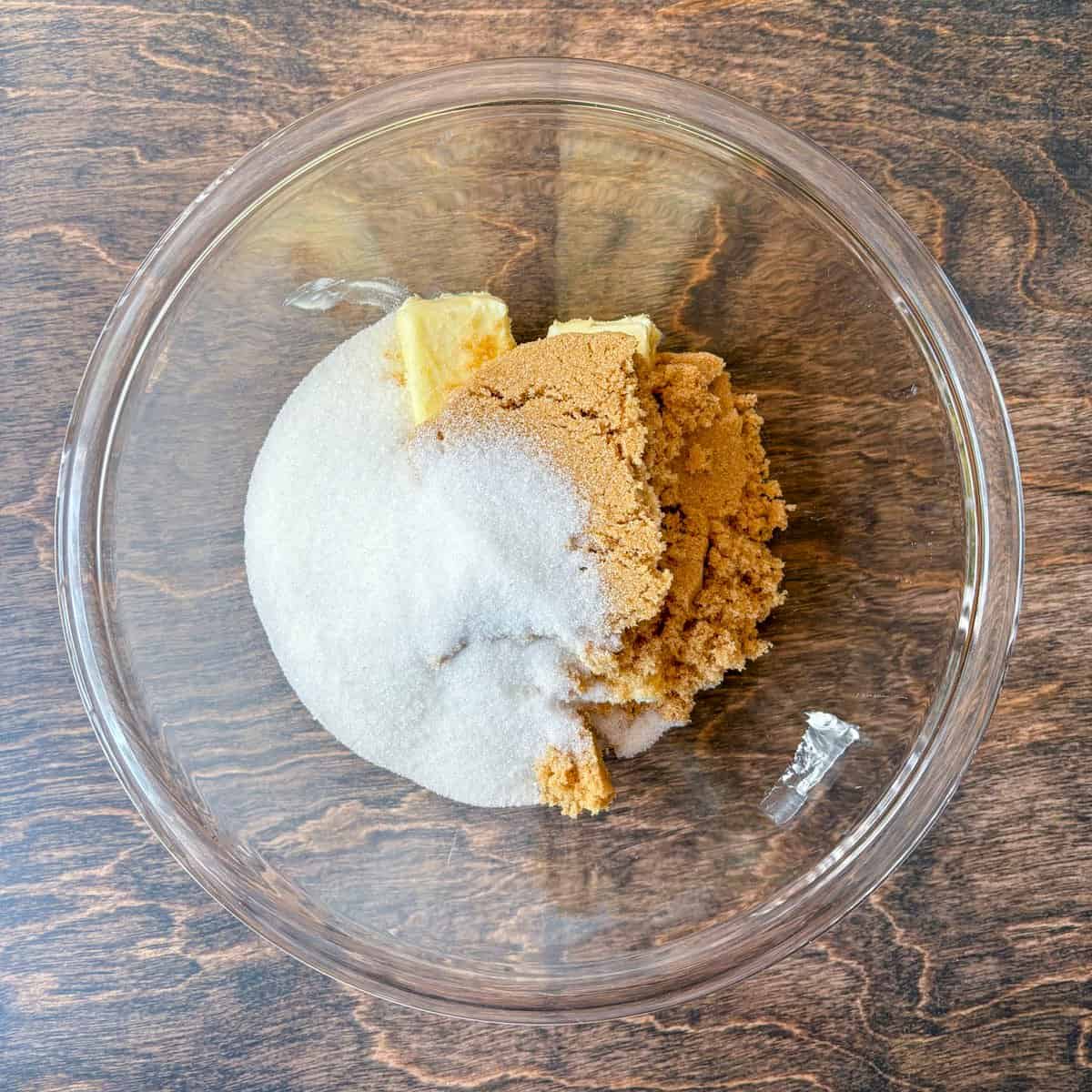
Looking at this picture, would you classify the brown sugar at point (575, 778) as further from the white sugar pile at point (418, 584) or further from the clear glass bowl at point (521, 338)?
the clear glass bowl at point (521, 338)

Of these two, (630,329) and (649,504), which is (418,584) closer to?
(649,504)

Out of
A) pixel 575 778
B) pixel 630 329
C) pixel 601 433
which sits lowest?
pixel 575 778

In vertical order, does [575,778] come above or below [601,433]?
below

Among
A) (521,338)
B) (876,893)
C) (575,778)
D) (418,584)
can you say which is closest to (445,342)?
(521,338)

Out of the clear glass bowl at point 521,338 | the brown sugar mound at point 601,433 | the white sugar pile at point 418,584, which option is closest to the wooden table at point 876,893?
the clear glass bowl at point 521,338

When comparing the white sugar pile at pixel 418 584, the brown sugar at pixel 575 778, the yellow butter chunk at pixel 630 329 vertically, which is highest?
the yellow butter chunk at pixel 630 329

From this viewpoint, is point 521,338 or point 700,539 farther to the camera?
point 521,338
